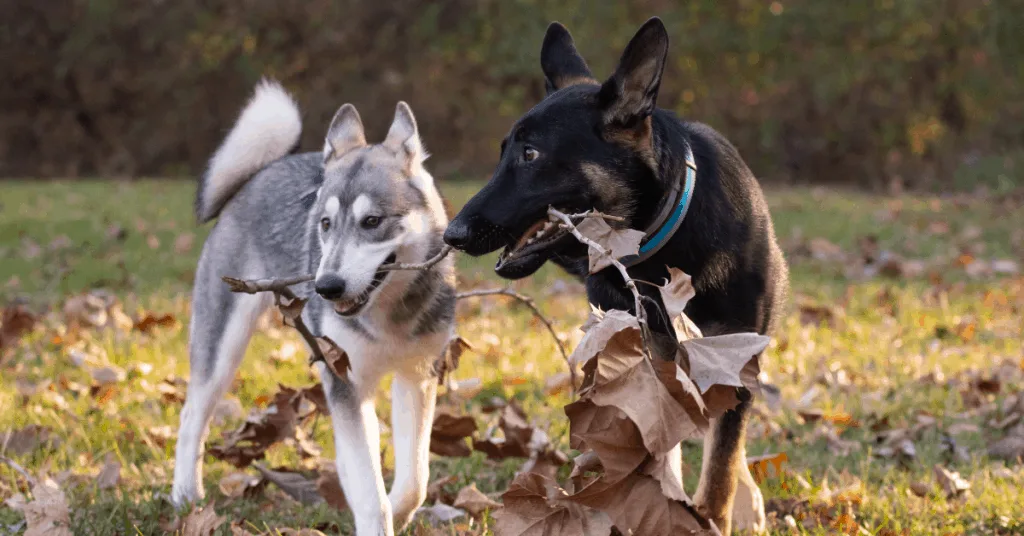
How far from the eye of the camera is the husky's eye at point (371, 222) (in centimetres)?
330

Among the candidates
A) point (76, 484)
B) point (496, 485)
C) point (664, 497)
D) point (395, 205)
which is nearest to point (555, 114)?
point (395, 205)

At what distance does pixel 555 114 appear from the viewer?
3033mm

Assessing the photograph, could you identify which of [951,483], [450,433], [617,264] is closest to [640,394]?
[617,264]

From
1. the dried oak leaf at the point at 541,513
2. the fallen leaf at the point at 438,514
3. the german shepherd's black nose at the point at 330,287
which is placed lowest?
the fallen leaf at the point at 438,514

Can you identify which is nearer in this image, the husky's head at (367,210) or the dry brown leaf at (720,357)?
the dry brown leaf at (720,357)

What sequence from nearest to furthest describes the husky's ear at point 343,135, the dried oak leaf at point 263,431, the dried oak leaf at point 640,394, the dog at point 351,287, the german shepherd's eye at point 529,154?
the dried oak leaf at point 640,394, the german shepherd's eye at point 529,154, the dog at point 351,287, the husky's ear at point 343,135, the dried oak leaf at point 263,431

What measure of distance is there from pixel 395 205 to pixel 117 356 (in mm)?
2626

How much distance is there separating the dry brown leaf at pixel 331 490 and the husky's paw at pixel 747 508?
4.33 feet

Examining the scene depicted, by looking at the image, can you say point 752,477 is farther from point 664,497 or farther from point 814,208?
point 814,208

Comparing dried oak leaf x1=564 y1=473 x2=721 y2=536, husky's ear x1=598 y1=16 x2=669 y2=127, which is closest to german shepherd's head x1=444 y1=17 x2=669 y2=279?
husky's ear x1=598 y1=16 x2=669 y2=127

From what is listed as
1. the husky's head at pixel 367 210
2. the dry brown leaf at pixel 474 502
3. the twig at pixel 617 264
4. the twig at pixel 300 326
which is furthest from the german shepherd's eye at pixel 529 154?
the dry brown leaf at pixel 474 502

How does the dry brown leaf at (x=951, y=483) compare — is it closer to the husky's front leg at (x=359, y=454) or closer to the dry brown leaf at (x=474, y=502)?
the dry brown leaf at (x=474, y=502)

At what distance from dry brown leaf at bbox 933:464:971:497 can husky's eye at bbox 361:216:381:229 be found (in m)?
2.11

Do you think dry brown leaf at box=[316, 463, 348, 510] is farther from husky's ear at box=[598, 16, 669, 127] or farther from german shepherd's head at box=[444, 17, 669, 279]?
husky's ear at box=[598, 16, 669, 127]
